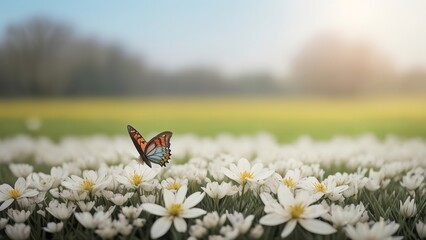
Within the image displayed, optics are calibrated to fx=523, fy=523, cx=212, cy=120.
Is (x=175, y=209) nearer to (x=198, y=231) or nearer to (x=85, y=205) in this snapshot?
(x=198, y=231)

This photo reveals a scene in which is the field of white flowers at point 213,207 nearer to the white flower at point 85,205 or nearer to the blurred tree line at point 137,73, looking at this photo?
the white flower at point 85,205

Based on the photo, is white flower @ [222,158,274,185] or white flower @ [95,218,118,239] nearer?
white flower @ [95,218,118,239]

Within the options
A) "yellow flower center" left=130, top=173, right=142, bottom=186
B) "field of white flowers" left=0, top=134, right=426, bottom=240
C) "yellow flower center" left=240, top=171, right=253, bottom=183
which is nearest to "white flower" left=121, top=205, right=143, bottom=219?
"field of white flowers" left=0, top=134, right=426, bottom=240

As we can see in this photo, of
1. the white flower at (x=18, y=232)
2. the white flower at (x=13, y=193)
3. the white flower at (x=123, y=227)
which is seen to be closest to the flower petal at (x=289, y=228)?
the white flower at (x=123, y=227)

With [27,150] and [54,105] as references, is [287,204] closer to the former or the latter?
[27,150]

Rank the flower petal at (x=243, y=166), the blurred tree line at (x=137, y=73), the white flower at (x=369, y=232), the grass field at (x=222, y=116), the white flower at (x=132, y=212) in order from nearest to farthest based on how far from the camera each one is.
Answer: the white flower at (x=369, y=232) < the white flower at (x=132, y=212) < the flower petal at (x=243, y=166) < the grass field at (x=222, y=116) < the blurred tree line at (x=137, y=73)

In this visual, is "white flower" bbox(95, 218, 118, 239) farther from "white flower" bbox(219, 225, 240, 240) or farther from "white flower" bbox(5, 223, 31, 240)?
"white flower" bbox(219, 225, 240, 240)

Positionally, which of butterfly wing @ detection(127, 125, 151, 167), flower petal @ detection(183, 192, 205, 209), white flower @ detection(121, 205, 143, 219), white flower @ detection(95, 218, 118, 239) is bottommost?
white flower @ detection(95, 218, 118, 239)
